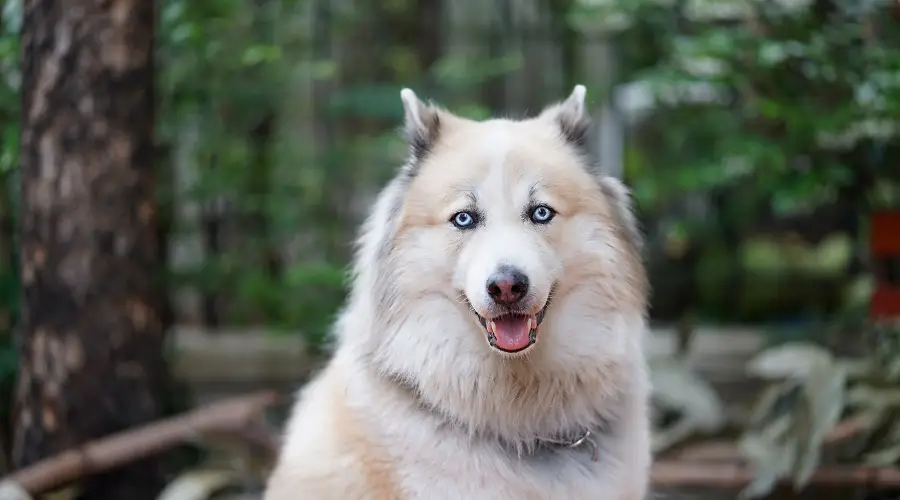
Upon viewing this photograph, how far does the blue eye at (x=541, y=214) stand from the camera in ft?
7.85

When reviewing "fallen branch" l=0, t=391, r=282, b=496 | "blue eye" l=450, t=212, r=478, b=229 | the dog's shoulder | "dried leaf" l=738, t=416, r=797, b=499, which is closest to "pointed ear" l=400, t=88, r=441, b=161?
"blue eye" l=450, t=212, r=478, b=229

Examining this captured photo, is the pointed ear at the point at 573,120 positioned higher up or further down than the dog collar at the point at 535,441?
higher up

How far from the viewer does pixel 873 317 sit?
4.81m

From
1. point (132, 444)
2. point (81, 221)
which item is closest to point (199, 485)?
point (132, 444)

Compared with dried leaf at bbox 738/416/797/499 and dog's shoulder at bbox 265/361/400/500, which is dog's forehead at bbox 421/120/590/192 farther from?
dried leaf at bbox 738/416/797/499

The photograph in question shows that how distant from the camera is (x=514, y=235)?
2303 mm

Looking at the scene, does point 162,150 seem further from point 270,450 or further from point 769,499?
point 769,499

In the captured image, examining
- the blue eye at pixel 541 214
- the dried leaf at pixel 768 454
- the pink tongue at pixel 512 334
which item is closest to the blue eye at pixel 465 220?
the blue eye at pixel 541 214

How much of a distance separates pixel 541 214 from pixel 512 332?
318mm

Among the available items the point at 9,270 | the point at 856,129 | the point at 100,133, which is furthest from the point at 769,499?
the point at 9,270

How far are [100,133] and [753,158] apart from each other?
2988 mm

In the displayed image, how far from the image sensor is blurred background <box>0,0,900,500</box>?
4188mm

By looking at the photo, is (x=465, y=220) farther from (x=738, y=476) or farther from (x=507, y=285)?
(x=738, y=476)

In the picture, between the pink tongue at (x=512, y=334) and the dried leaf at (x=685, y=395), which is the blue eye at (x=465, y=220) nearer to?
the pink tongue at (x=512, y=334)
